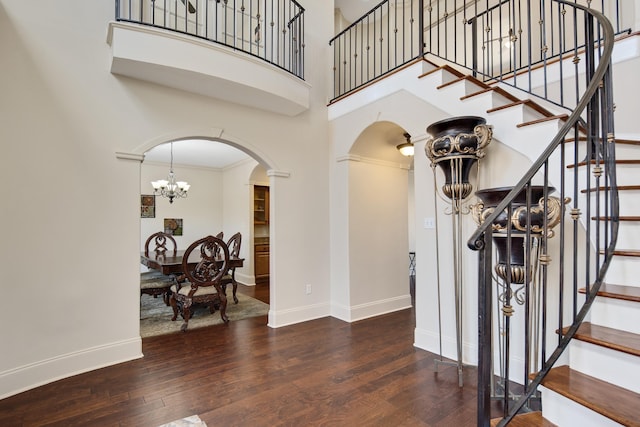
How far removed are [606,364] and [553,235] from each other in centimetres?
74

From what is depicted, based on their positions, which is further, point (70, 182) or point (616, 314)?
point (70, 182)

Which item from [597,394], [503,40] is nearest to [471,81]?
[597,394]

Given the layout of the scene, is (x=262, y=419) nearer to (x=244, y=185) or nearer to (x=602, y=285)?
(x=602, y=285)

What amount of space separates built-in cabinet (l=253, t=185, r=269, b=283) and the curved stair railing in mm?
5062

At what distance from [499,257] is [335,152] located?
8.52 feet

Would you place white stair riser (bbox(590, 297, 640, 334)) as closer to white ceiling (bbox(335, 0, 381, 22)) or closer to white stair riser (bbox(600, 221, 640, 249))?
white stair riser (bbox(600, 221, 640, 249))

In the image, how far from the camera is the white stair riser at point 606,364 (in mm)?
1341

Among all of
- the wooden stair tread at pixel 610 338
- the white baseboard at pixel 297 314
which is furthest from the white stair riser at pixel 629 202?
the white baseboard at pixel 297 314

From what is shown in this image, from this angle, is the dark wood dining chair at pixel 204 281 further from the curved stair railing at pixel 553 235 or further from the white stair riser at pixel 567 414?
the white stair riser at pixel 567 414

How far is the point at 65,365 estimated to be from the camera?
2637mm

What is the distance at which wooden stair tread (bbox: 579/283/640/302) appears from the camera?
1.47 m

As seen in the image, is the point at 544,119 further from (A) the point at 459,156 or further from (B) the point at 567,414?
(B) the point at 567,414

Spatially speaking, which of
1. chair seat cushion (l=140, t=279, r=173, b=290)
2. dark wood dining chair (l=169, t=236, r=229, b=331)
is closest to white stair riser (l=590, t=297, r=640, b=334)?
dark wood dining chair (l=169, t=236, r=229, b=331)

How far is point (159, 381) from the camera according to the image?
2541mm
